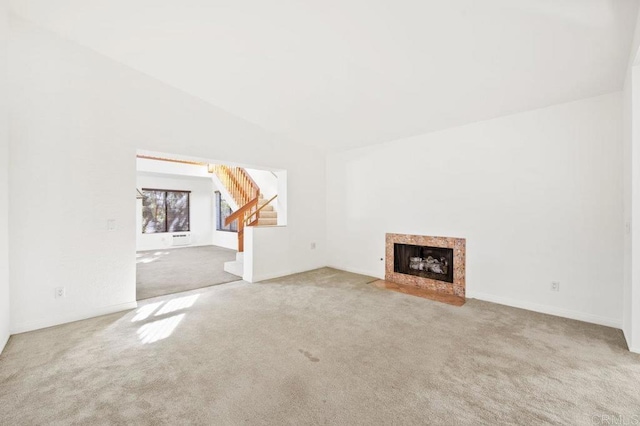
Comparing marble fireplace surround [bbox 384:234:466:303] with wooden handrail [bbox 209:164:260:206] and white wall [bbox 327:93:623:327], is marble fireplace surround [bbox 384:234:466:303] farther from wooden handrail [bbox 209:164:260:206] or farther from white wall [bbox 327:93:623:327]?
wooden handrail [bbox 209:164:260:206]

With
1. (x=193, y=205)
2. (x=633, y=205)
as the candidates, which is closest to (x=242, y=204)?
(x=193, y=205)

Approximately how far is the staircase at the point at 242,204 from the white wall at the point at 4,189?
10.6 feet

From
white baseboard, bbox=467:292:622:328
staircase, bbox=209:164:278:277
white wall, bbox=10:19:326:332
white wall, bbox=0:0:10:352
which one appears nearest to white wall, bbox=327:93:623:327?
white baseboard, bbox=467:292:622:328

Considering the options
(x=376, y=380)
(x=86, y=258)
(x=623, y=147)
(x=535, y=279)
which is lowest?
(x=376, y=380)

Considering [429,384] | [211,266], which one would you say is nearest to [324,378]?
[429,384]

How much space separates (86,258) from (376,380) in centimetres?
361

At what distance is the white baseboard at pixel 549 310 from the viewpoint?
311 cm

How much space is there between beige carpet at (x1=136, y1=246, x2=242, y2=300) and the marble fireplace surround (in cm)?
293

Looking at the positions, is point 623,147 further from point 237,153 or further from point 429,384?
point 237,153

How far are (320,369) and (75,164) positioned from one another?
3648mm

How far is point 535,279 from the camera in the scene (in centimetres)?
359

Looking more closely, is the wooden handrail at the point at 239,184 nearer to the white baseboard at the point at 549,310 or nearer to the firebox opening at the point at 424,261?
the firebox opening at the point at 424,261

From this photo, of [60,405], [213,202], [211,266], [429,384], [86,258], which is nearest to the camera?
[60,405]

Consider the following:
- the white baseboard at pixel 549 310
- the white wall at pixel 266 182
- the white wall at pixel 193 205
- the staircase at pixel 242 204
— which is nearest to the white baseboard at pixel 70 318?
the staircase at pixel 242 204
